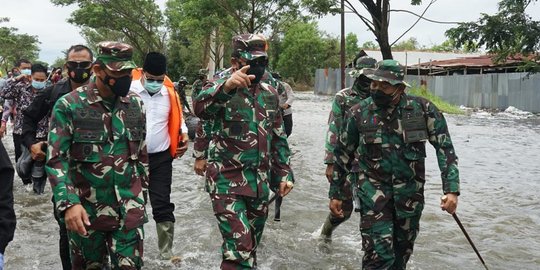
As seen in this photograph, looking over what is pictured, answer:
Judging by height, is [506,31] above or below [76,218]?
above

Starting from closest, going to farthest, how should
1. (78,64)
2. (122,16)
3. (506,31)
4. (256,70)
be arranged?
1. (256,70)
2. (78,64)
3. (506,31)
4. (122,16)

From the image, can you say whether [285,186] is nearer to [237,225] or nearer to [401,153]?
[237,225]

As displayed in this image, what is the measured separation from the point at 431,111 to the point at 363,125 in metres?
0.52

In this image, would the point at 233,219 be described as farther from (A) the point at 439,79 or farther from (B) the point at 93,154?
(A) the point at 439,79

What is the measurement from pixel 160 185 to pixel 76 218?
2.05m

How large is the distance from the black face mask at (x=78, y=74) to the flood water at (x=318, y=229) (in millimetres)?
1888

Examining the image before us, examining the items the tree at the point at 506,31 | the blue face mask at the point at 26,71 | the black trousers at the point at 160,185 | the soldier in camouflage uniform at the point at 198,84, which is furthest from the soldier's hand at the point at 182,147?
the soldier in camouflage uniform at the point at 198,84

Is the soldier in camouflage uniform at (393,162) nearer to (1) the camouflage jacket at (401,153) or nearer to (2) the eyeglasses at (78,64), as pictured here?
(1) the camouflage jacket at (401,153)

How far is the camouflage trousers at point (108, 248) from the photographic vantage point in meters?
3.77

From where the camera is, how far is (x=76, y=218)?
11.5 feet

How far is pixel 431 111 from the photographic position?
14.7 ft

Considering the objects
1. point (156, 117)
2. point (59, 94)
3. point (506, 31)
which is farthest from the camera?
point (506, 31)

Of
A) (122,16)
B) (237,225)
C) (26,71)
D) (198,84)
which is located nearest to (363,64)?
(237,225)

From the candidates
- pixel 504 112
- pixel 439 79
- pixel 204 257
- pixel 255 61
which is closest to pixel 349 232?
pixel 204 257
